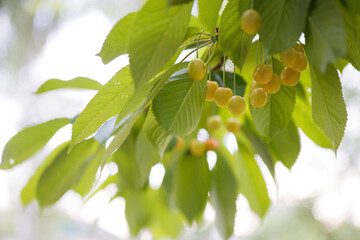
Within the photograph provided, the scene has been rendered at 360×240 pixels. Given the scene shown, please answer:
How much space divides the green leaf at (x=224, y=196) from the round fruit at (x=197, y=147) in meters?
0.04

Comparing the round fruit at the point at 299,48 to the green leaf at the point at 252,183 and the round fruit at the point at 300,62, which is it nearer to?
the round fruit at the point at 300,62

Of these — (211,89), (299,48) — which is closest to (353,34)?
(299,48)

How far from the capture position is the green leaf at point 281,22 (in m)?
0.29

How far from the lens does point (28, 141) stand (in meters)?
0.61

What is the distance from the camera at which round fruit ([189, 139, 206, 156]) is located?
71cm

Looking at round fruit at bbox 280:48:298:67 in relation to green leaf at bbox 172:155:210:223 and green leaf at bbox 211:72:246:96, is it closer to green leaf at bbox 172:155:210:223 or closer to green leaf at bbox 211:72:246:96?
green leaf at bbox 211:72:246:96

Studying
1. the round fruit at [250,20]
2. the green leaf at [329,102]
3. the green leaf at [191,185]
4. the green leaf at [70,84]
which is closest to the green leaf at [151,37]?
the round fruit at [250,20]

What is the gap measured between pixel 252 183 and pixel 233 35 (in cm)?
45

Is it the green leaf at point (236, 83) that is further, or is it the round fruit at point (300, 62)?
the green leaf at point (236, 83)

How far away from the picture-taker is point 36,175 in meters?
0.69

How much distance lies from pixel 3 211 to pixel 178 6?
18.6ft

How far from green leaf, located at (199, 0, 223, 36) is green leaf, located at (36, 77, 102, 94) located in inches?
10.7

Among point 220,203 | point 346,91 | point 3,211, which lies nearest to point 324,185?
point 346,91

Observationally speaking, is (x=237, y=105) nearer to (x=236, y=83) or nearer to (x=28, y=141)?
(x=236, y=83)
